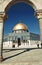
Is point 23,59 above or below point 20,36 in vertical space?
below

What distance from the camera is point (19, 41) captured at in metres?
52.1

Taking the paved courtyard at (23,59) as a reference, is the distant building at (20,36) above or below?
above

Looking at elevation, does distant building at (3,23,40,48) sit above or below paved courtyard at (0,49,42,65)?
above

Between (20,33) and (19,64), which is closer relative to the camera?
(19,64)

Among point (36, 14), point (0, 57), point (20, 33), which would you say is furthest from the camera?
point (20, 33)

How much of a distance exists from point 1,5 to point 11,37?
44.6m

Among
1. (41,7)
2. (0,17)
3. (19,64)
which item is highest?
(41,7)

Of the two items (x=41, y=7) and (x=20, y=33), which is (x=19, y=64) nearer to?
(x=41, y=7)

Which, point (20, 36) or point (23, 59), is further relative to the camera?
point (20, 36)

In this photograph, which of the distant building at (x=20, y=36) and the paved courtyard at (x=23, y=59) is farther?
the distant building at (x=20, y=36)

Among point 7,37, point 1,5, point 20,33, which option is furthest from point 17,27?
point 1,5

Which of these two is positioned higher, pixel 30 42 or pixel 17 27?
pixel 17 27

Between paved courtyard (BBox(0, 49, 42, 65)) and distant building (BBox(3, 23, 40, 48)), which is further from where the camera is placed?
distant building (BBox(3, 23, 40, 48))

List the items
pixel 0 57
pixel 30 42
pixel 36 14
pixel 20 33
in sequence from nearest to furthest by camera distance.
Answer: pixel 0 57 → pixel 36 14 → pixel 30 42 → pixel 20 33
